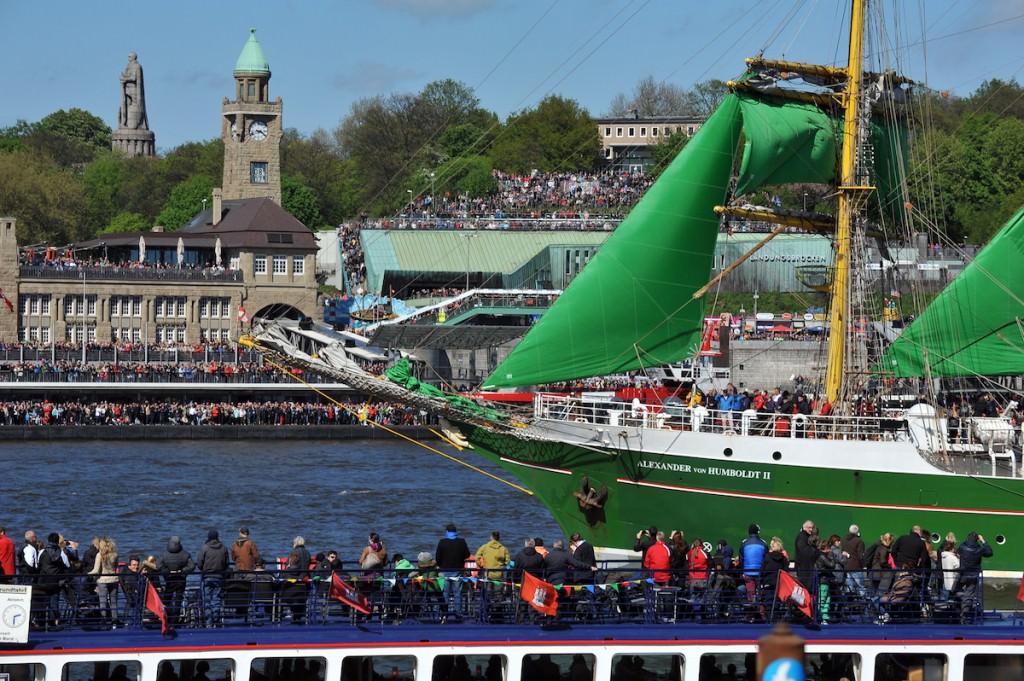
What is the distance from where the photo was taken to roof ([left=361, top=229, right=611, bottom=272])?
331ft

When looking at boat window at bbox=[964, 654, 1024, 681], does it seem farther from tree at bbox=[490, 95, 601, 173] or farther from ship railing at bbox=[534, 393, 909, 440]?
tree at bbox=[490, 95, 601, 173]

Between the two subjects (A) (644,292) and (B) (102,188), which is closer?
(A) (644,292)

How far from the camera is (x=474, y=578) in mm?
19922

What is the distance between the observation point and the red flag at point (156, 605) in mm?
18656

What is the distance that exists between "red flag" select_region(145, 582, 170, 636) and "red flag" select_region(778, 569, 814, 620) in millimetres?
6026

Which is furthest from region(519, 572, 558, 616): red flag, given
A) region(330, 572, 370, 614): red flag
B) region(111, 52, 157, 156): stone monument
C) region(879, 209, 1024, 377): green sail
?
region(111, 52, 157, 156): stone monument

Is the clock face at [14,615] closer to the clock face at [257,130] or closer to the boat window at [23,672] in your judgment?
the boat window at [23,672]

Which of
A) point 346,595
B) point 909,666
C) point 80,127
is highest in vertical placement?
point 80,127

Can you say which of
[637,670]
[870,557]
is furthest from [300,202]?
[637,670]

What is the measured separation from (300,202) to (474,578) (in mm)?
106569

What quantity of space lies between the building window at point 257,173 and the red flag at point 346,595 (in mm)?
96980

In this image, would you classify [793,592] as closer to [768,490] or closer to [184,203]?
[768,490]

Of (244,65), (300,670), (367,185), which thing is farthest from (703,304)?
(367,185)

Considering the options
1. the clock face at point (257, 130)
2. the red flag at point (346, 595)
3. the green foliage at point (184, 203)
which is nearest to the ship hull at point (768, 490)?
the red flag at point (346, 595)
